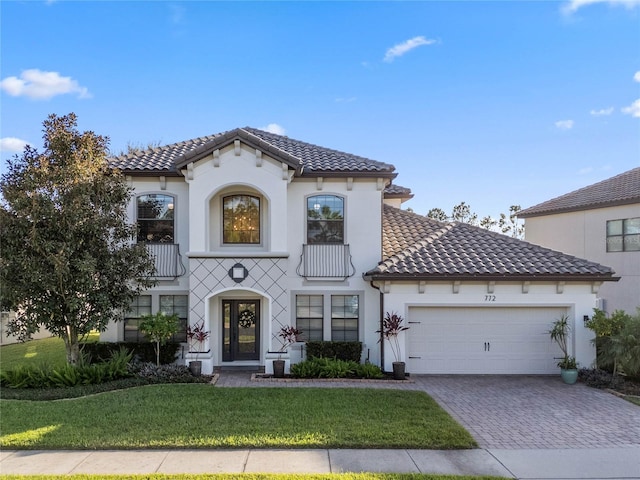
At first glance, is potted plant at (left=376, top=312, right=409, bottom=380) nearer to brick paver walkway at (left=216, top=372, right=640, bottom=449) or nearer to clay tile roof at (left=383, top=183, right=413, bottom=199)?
brick paver walkway at (left=216, top=372, right=640, bottom=449)

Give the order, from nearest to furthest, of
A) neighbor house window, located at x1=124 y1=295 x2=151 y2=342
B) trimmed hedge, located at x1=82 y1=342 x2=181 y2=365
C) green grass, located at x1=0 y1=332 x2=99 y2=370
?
trimmed hedge, located at x1=82 y1=342 x2=181 y2=365 < neighbor house window, located at x1=124 y1=295 x2=151 y2=342 < green grass, located at x1=0 y1=332 x2=99 y2=370

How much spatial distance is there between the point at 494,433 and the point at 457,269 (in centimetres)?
554

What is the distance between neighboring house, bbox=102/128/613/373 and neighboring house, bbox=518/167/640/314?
682 cm

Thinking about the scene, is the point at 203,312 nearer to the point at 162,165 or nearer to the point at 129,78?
the point at 162,165

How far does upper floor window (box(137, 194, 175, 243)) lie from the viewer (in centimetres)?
1355

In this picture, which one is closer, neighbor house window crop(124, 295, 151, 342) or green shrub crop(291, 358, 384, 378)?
green shrub crop(291, 358, 384, 378)

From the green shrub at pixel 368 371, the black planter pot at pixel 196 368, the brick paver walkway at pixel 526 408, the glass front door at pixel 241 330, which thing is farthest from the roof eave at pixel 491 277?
the black planter pot at pixel 196 368

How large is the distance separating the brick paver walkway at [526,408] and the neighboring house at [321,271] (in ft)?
3.56

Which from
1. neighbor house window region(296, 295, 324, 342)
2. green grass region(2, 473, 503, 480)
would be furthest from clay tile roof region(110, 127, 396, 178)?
green grass region(2, 473, 503, 480)

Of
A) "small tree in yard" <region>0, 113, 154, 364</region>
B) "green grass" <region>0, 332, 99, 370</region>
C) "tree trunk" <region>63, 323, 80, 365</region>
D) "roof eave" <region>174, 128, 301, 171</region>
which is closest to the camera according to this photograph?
"small tree in yard" <region>0, 113, 154, 364</region>

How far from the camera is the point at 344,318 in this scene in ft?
44.3

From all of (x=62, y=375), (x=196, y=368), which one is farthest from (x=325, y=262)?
(x=62, y=375)

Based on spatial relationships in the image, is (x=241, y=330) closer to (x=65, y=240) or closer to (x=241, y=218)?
(x=241, y=218)

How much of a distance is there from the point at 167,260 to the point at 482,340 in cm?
1012
